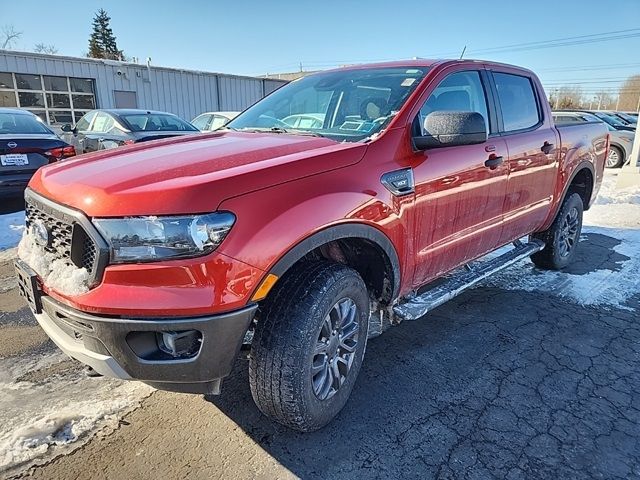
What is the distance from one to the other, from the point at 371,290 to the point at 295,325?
0.83 metres

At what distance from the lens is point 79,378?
2.86 meters

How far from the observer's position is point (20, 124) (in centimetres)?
716

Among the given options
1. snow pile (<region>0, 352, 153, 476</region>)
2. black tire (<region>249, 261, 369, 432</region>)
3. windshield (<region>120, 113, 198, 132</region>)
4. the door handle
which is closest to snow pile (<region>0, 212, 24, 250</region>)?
windshield (<region>120, 113, 198, 132</region>)

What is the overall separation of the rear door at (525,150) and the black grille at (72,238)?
2.93 m

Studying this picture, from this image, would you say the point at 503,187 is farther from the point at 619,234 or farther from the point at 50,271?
the point at 619,234

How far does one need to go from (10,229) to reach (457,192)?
5.78 metres

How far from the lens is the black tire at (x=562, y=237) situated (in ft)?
15.7

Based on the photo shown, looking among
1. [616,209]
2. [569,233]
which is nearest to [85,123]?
[569,233]

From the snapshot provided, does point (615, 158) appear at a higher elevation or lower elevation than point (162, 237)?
lower

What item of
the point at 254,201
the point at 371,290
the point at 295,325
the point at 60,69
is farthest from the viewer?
the point at 60,69

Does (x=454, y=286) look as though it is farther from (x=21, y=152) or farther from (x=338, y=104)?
(x=21, y=152)

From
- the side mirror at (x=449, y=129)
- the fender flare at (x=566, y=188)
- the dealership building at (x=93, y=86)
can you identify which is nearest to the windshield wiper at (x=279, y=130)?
the side mirror at (x=449, y=129)

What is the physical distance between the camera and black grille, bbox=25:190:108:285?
184cm

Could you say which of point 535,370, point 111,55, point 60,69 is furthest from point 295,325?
point 111,55
